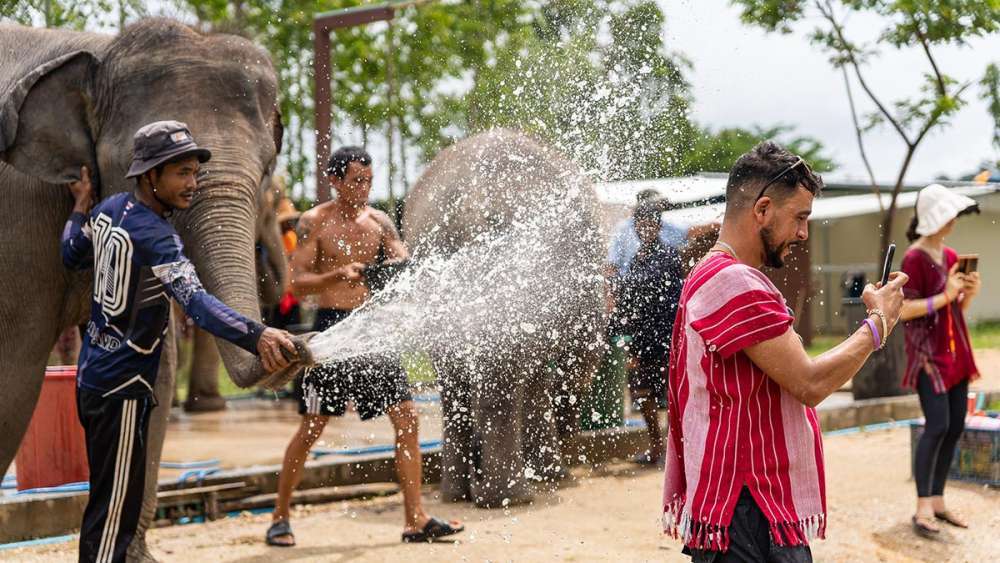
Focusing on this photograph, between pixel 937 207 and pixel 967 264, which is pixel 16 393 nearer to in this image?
pixel 937 207

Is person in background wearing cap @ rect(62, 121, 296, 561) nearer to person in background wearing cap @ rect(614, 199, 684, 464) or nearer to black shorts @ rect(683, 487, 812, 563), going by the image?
black shorts @ rect(683, 487, 812, 563)

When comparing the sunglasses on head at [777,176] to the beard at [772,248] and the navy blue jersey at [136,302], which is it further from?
the navy blue jersey at [136,302]

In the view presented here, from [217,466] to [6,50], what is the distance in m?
3.24

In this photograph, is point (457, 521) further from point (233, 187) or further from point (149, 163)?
point (149, 163)

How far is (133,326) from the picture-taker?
4.16 metres

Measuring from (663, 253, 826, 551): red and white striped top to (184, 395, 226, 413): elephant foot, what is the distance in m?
9.64

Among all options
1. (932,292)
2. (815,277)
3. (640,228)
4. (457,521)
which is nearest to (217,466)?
(457,521)

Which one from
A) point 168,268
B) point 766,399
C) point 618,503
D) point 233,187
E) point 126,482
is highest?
point 233,187

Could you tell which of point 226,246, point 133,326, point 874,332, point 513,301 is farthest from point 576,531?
point 874,332

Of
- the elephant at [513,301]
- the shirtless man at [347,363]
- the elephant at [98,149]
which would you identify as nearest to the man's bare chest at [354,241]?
the shirtless man at [347,363]

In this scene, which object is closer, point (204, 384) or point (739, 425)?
point (739, 425)

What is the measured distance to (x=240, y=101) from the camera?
17.5 ft

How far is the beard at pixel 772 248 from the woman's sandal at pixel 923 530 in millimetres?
3979

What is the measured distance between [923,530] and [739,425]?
13.3 ft
